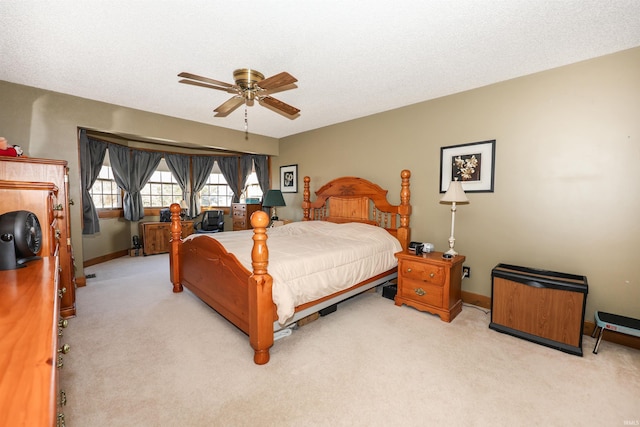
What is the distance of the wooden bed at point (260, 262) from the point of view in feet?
6.97

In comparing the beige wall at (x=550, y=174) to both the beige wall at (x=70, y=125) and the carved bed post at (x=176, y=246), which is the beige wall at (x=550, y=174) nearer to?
the carved bed post at (x=176, y=246)

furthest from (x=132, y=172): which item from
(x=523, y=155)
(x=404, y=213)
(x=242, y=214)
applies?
(x=523, y=155)

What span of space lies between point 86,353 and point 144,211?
456 cm

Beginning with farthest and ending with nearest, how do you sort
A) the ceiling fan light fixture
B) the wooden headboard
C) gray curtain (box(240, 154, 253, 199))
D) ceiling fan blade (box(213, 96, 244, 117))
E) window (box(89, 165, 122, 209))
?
gray curtain (box(240, 154, 253, 199)), window (box(89, 165, 122, 209)), the wooden headboard, ceiling fan blade (box(213, 96, 244, 117)), the ceiling fan light fixture

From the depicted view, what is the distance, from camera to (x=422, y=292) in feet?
9.87

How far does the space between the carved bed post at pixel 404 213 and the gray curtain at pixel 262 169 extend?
347cm

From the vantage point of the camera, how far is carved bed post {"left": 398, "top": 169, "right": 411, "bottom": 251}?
3.64 metres

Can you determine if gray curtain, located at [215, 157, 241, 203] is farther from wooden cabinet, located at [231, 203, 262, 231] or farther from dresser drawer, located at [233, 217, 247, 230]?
dresser drawer, located at [233, 217, 247, 230]

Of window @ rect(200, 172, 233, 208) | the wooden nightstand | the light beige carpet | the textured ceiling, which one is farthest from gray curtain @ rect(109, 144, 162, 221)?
the wooden nightstand

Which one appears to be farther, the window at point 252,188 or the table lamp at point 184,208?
the window at point 252,188

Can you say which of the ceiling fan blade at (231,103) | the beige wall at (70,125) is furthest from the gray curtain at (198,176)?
the ceiling fan blade at (231,103)

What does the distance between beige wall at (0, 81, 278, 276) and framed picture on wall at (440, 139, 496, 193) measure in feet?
12.6

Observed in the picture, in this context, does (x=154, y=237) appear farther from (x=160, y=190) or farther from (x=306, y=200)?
(x=306, y=200)

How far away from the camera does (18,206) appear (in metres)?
1.93
